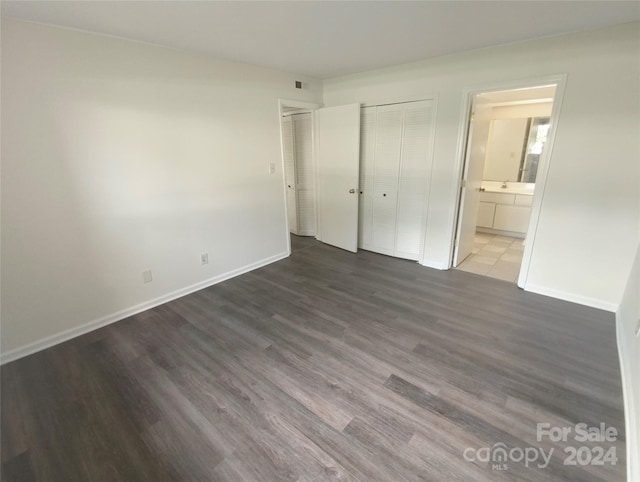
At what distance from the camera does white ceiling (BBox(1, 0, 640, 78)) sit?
192 cm

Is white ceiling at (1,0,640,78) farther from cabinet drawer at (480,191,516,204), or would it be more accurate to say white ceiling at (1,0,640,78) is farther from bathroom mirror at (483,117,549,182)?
cabinet drawer at (480,191,516,204)

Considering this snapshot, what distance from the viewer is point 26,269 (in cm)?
220

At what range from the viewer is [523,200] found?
480 cm

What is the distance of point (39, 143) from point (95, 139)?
35cm

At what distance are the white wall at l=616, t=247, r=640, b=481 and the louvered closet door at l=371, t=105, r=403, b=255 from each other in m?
2.34

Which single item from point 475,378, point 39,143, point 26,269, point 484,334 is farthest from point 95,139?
point 484,334

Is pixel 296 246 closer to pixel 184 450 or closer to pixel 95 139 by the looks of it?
pixel 95 139

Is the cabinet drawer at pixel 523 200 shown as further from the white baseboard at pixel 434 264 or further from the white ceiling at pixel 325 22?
the white ceiling at pixel 325 22

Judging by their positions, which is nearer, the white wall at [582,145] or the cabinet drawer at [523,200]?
the white wall at [582,145]

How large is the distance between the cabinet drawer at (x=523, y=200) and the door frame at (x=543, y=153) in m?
2.09

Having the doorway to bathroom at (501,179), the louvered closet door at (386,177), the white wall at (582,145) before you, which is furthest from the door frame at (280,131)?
the doorway to bathroom at (501,179)

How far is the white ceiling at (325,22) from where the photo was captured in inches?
75.7

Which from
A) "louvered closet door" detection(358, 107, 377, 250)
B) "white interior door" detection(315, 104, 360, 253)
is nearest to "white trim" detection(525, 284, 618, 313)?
"louvered closet door" detection(358, 107, 377, 250)

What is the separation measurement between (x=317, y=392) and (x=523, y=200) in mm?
4779
